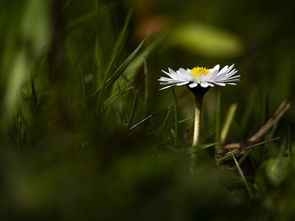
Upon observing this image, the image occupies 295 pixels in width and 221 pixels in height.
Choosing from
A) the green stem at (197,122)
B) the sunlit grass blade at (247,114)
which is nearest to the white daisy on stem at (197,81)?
the green stem at (197,122)

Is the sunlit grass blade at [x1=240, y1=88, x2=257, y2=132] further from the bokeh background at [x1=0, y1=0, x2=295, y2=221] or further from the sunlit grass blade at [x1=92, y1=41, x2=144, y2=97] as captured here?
the sunlit grass blade at [x1=92, y1=41, x2=144, y2=97]

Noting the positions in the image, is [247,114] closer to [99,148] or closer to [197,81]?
[197,81]

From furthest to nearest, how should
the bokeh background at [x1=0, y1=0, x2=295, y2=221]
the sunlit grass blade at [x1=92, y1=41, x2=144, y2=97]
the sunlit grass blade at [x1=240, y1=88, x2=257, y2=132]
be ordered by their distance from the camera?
the sunlit grass blade at [x1=240, y1=88, x2=257, y2=132] → the sunlit grass blade at [x1=92, y1=41, x2=144, y2=97] → the bokeh background at [x1=0, y1=0, x2=295, y2=221]

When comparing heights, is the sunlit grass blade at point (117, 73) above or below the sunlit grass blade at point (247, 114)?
above

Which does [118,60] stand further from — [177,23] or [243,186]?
[177,23]

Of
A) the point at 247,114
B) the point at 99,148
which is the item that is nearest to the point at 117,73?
the point at 99,148

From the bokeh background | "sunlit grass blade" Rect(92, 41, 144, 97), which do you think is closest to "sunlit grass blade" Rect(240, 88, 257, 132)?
the bokeh background

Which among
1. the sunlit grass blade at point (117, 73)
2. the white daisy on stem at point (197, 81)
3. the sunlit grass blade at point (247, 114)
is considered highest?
the sunlit grass blade at point (117, 73)

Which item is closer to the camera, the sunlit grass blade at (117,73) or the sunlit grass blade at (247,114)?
the sunlit grass blade at (117,73)

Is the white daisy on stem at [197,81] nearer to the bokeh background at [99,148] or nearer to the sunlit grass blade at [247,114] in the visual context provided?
the bokeh background at [99,148]

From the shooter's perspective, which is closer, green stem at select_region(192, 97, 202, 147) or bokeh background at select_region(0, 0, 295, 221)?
bokeh background at select_region(0, 0, 295, 221)

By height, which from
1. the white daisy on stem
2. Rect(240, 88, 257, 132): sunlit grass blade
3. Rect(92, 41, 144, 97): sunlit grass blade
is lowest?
Rect(240, 88, 257, 132): sunlit grass blade

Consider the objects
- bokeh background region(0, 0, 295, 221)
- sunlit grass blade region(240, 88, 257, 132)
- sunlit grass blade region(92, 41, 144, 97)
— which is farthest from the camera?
sunlit grass blade region(240, 88, 257, 132)
